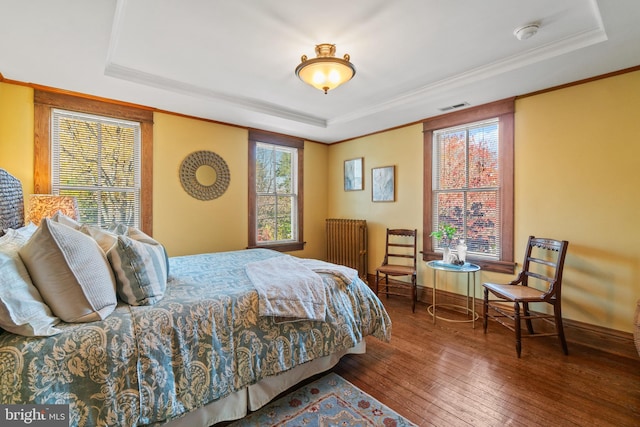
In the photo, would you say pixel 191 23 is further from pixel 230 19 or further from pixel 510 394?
pixel 510 394

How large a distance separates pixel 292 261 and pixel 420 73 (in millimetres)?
2133

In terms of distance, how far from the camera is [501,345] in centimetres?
255

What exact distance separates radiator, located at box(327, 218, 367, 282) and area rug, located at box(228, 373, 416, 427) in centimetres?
250

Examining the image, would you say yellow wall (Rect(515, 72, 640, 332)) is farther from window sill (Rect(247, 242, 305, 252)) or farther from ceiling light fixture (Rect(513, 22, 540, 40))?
window sill (Rect(247, 242, 305, 252))

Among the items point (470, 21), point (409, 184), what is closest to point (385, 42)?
point (470, 21)

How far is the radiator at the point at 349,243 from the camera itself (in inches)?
172

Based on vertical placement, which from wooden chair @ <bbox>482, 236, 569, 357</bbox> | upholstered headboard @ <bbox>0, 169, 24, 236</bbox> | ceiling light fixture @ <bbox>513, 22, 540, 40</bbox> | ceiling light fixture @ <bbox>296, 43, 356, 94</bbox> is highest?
ceiling light fixture @ <bbox>513, 22, 540, 40</bbox>

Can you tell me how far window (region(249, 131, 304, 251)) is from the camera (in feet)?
13.6

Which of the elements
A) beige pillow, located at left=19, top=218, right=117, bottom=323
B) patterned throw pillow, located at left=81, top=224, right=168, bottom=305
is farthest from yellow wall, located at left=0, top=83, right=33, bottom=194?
beige pillow, located at left=19, top=218, right=117, bottom=323

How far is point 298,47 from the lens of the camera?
7.27 feet

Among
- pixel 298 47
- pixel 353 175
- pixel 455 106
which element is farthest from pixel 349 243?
pixel 298 47

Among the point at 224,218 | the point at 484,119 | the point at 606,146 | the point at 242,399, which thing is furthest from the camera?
the point at 224,218

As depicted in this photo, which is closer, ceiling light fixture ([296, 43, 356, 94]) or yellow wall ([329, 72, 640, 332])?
ceiling light fixture ([296, 43, 356, 94])

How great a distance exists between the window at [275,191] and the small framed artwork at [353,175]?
0.79 m
